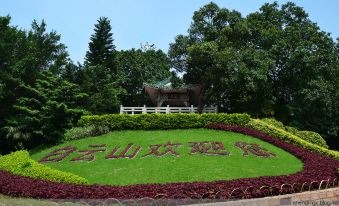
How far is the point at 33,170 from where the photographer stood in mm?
18156

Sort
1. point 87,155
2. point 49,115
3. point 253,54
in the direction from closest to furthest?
1. point 87,155
2. point 49,115
3. point 253,54

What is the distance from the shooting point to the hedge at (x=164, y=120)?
26.7 m

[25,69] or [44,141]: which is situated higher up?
[25,69]

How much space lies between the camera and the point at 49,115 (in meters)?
24.9

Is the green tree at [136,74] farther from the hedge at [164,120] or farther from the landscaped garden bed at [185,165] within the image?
the landscaped garden bed at [185,165]

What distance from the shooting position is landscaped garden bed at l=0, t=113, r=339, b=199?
46.7ft

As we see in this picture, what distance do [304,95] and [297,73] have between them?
2416 mm

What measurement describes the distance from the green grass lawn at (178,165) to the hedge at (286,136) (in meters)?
1.42

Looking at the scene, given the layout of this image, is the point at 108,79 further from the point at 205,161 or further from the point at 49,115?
the point at 205,161

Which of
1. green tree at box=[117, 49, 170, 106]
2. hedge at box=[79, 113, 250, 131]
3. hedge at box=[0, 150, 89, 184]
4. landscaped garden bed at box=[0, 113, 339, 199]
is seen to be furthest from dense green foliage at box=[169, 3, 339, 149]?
hedge at box=[0, 150, 89, 184]

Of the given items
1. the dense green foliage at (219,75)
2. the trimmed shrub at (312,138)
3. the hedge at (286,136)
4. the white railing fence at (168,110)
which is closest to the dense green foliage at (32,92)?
the dense green foliage at (219,75)

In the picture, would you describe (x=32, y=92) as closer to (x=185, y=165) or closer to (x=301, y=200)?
(x=185, y=165)

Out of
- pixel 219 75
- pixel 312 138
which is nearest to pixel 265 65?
pixel 219 75

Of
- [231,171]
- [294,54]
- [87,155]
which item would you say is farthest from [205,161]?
[294,54]
